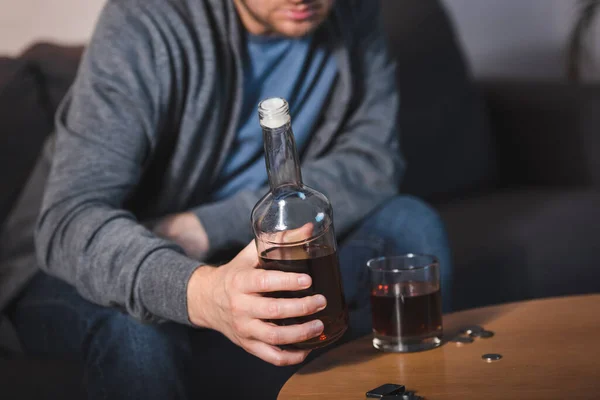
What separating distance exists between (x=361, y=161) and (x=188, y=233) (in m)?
0.38

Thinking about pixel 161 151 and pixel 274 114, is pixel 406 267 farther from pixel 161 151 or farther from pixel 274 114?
pixel 161 151

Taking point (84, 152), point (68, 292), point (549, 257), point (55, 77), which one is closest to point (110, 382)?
point (68, 292)

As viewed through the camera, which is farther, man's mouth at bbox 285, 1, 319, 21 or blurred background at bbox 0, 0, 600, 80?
blurred background at bbox 0, 0, 600, 80

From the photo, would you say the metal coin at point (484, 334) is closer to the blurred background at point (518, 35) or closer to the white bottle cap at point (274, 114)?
the white bottle cap at point (274, 114)

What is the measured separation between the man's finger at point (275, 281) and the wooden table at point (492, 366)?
122mm

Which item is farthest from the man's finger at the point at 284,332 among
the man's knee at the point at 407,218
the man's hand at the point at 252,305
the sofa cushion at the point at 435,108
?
the sofa cushion at the point at 435,108

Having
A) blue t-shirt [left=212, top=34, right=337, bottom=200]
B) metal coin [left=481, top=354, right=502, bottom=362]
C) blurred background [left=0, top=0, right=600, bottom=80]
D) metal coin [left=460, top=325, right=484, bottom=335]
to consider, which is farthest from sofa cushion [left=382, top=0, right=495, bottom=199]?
metal coin [left=481, top=354, right=502, bottom=362]

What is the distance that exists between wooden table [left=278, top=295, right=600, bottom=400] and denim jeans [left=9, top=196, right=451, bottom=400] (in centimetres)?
24

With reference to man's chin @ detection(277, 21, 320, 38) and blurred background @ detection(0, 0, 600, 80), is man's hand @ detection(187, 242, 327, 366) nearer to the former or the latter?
man's chin @ detection(277, 21, 320, 38)

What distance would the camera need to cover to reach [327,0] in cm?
136

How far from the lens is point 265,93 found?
1.51m

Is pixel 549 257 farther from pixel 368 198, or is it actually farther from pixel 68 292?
pixel 68 292

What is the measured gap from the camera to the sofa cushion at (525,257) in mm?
1799

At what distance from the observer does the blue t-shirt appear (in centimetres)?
149
